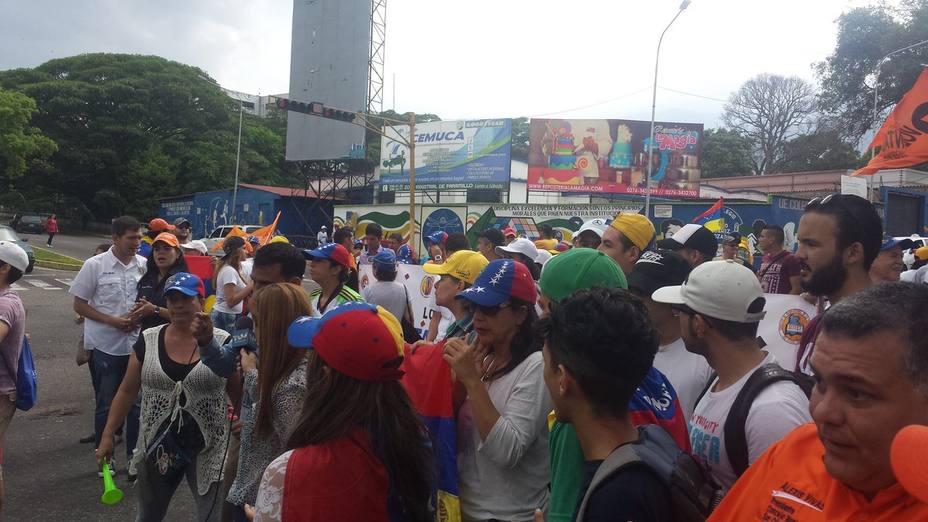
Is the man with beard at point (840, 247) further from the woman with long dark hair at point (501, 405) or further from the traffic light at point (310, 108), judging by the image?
the traffic light at point (310, 108)

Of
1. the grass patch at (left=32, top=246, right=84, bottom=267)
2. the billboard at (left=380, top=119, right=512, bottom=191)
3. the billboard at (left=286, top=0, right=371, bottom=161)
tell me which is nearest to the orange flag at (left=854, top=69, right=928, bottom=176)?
the grass patch at (left=32, top=246, right=84, bottom=267)

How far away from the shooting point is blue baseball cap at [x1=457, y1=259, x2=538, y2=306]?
9.00ft

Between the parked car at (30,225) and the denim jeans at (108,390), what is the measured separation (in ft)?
142

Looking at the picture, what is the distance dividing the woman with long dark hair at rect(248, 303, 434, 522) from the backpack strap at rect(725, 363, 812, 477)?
994 mm

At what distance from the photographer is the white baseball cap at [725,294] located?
237 cm

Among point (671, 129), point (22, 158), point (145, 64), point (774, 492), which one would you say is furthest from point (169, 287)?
point (145, 64)

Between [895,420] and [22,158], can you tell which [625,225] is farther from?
[22,158]

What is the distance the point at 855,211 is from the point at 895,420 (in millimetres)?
1943

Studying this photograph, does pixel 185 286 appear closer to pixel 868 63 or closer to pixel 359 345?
pixel 359 345

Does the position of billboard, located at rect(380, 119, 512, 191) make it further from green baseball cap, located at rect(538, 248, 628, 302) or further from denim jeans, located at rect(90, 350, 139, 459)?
green baseball cap, located at rect(538, 248, 628, 302)

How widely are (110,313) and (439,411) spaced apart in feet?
14.3

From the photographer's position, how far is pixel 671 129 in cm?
3322

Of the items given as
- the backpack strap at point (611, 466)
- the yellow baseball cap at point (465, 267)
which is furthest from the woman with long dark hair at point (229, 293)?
the backpack strap at point (611, 466)

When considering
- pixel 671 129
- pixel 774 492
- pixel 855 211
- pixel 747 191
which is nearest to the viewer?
pixel 774 492
